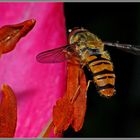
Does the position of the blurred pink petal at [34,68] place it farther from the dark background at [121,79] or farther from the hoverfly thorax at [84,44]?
the dark background at [121,79]

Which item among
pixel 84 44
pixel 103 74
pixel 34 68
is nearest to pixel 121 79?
pixel 34 68

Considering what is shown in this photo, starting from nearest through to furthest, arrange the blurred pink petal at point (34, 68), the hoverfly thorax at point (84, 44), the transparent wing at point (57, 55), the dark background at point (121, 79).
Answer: the transparent wing at point (57, 55) → the hoverfly thorax at point (84, 44) → the blurred pink petal at point (34, 68) → the dark background at point (121, 79)

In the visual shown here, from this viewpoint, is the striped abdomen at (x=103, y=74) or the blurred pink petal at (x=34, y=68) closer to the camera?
the striped abdomen at (x=103, y=74)

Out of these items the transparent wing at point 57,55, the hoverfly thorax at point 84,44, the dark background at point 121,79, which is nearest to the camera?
the transparent wing at point 57,55

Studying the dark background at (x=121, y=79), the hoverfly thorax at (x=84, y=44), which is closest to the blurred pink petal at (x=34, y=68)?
the hoverfly thorax at (x=84, y=44)

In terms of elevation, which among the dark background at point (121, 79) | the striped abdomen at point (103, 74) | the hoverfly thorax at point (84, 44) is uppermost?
the hoverfly thorax at point (84, 44)

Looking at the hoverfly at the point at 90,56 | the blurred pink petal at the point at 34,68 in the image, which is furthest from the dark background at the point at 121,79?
the hoverfly at the point at 90,56

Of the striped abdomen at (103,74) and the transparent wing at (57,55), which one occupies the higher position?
the transparent wing at (57,55)
